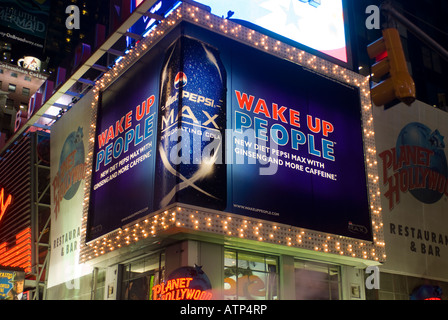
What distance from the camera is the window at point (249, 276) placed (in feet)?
47.3

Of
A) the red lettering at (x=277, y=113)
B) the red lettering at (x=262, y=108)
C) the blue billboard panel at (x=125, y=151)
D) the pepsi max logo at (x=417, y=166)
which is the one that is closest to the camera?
the blue billboard panel at (x=125, y=151)

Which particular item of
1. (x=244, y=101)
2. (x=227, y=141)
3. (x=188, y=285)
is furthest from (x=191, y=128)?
(x=188, y=285)

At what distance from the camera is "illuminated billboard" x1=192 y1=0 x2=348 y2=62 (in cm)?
1748

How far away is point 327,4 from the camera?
2044 cm

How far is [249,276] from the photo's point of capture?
14953 millimetres

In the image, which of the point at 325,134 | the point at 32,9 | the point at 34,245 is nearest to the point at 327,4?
the point at 325,134

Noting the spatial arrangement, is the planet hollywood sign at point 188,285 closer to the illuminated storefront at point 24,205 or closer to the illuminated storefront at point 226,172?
the illuminated storefront at point 226,172

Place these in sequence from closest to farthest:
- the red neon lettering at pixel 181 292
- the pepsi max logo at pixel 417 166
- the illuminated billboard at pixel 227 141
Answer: the red neon lettering at pixel 181 292, the illuminated billboard at pixel 227 141, the pepsi max logo at pixel 417 166

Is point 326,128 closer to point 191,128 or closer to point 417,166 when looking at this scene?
point 191,128

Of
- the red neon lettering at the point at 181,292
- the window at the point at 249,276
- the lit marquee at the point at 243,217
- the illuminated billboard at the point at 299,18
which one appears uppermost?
the illuminated billboard at the point at 299,18

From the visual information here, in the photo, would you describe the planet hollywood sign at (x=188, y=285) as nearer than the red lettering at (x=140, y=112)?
Yes

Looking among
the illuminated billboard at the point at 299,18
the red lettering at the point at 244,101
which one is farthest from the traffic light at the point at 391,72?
the illuminated billboard at the point at 299,18

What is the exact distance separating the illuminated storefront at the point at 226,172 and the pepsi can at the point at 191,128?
0.04 meters
